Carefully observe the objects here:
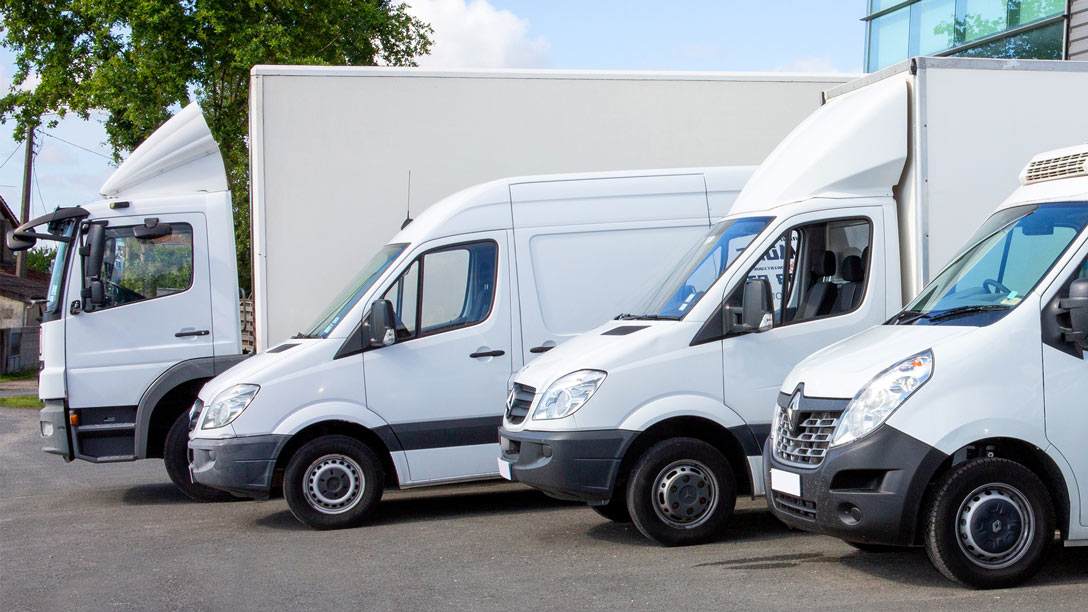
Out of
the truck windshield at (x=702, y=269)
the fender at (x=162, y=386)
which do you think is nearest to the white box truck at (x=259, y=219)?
the fender at (x=162, y=386)

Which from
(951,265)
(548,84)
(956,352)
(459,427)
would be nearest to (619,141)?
(548,84)

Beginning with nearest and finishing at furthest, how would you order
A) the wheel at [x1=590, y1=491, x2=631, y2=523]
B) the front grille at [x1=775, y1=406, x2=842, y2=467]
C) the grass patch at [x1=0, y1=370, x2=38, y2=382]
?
1. the front grille at [x1=775, y1=406, x2=842, y2=467]
2. the wheel at [x1=590, y1=491, x2=631, y2=523]
3. the grass patch at [x1=0, y1=370, x2=38, y2=382]

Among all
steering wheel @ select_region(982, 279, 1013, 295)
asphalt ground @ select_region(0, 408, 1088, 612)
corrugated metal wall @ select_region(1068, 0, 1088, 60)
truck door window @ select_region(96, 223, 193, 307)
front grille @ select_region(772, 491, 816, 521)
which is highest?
corrugated metal wall @ select_region(1068, 0, 1088, 60)

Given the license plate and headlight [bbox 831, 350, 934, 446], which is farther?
the license plate

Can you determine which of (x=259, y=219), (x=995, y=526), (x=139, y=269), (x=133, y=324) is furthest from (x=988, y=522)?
(x=139, y=269)

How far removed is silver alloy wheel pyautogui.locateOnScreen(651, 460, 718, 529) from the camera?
7.47 meters

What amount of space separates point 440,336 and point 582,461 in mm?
1966

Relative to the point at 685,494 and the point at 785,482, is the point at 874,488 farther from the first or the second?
the point at 685,494

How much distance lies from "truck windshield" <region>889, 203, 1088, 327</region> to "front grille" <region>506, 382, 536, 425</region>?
2389 mm

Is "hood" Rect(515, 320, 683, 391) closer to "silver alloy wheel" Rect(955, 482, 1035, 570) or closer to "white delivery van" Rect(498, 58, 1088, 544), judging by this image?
"white delivery van" Rect(498, 58, 1088, 544)

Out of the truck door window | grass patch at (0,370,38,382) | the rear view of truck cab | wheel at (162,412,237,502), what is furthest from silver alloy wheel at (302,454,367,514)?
grass patch at (0,370,38,382)

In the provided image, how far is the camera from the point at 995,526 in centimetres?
588

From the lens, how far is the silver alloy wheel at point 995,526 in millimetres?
5863

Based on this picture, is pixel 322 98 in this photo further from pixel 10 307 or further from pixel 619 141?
pixel 10 307
